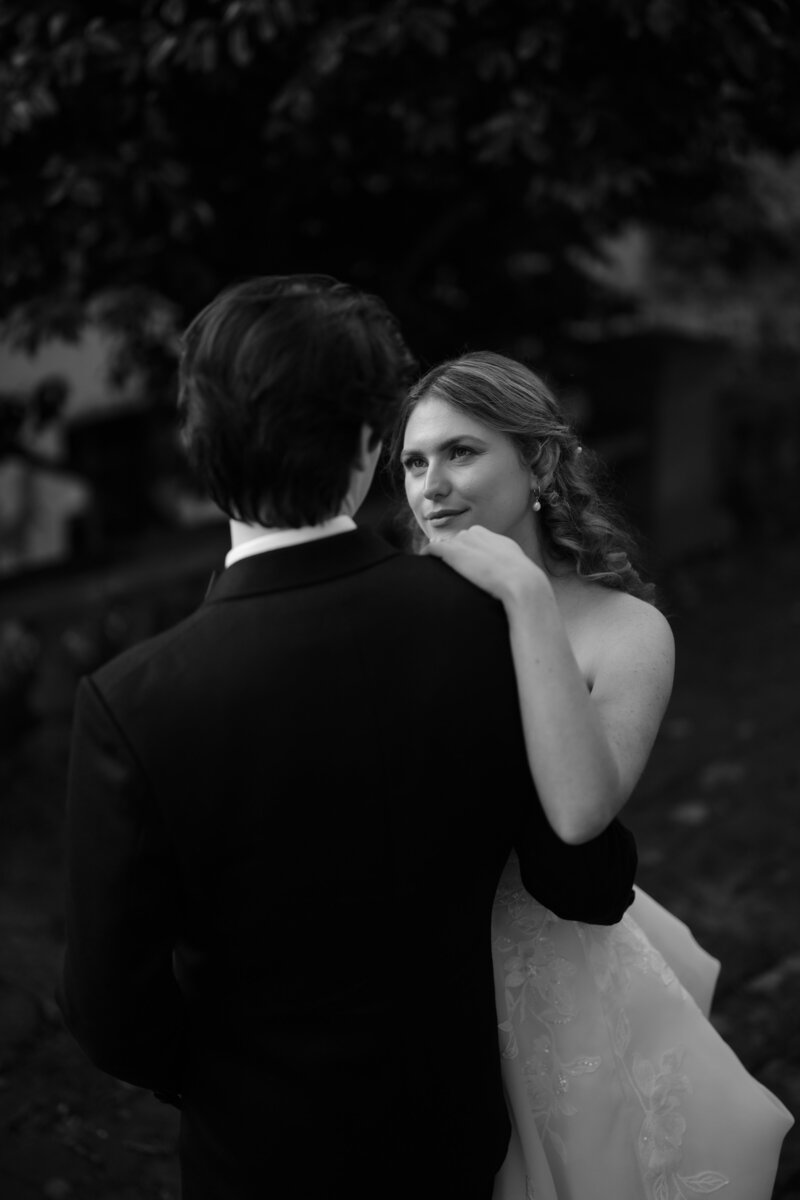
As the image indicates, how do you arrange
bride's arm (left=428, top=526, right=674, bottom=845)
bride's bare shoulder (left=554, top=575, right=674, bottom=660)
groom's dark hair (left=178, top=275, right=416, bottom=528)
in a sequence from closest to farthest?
groom's dark hair (left=178, top=275, right=416, bottom=528) → bride's arm (left=428, top=526, right=674, bottom=845) → bride's bare shoulder (left=554, top=575, right=674, bottom=660)

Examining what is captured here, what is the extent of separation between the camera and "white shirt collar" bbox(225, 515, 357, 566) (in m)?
1.47

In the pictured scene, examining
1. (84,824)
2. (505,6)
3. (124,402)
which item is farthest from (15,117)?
(124,402)

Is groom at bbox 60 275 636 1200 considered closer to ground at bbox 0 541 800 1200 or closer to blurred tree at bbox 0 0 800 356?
ground at bbox 0 541 800 1200

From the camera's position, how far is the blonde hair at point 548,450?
7.01 ft

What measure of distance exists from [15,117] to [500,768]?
339cm

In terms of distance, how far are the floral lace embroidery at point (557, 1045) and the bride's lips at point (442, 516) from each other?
621 millimetres

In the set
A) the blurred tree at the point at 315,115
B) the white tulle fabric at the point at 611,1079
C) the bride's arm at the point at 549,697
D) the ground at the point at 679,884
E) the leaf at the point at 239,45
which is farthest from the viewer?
the blurred tree at the point at 315,115

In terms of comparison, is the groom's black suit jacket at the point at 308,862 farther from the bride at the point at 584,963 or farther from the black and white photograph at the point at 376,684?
the bride at the point at 584,963

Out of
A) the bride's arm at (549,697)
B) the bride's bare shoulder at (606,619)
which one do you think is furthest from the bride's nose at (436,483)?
the bride's arm at (549,697)

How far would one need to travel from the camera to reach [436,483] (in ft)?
6.98

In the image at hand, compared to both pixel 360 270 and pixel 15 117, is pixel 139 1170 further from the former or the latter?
pixel 360 270

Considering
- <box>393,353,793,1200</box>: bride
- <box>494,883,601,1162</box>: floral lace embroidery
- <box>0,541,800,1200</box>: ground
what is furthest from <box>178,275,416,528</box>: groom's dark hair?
<box>0,541,800,1200</box>: ground

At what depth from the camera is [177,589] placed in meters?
6.66

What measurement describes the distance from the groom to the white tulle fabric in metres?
0.29
